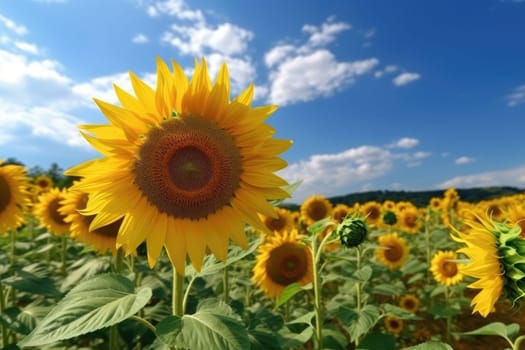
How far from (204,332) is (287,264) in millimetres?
2965

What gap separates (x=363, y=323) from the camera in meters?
3.50

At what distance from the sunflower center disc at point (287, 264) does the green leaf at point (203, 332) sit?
2733 millimetres

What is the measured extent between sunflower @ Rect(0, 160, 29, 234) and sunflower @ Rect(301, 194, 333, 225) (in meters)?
5.29

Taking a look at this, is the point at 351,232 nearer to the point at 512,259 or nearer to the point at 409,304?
the point at 512,259

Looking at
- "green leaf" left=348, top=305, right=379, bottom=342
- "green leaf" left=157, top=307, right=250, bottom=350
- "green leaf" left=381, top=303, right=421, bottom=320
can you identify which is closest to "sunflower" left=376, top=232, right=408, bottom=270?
"green leaf" left=381, top=303, right=421, bottom=320

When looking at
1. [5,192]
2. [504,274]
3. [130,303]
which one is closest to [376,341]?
[504,274]

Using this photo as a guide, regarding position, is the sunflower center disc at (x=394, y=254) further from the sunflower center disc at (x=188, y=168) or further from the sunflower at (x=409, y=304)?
the sunflower center disc at (x=188, y=168)

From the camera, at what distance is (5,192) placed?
5.04 metres

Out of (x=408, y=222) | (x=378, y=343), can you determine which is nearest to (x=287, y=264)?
(x=378, y=343)

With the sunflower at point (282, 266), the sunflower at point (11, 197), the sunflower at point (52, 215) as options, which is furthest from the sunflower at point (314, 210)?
the sunflower at point (11, 197)

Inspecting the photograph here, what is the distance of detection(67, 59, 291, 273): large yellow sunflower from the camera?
7.22 feet

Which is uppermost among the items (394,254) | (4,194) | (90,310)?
(4,194)

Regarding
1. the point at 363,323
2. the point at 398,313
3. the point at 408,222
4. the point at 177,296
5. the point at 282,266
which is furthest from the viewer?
the point at 408,222

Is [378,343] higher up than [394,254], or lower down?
lower down
